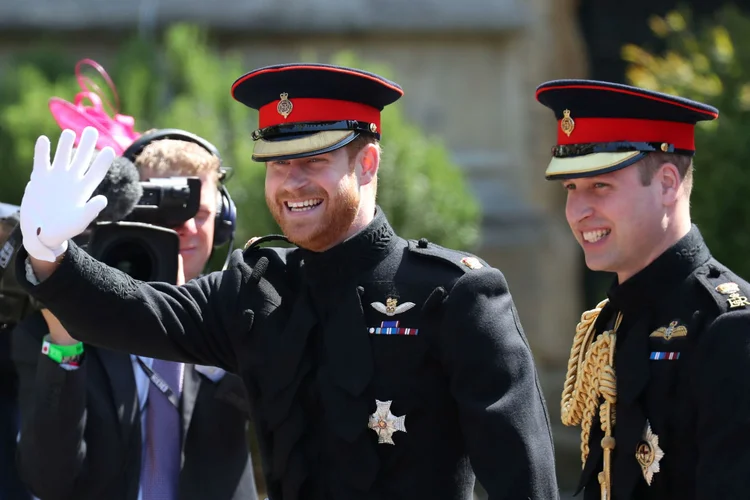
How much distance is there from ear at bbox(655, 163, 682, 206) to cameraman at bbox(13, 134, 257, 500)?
1.33m

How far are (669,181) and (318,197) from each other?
0.80 meters

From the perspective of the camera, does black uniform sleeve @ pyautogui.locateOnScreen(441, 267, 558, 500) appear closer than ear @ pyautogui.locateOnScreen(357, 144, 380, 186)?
Yes

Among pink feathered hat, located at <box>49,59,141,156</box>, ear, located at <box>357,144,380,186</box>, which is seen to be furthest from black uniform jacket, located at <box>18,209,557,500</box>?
pink feathered hat, located at <box>49,59,141,156</box>

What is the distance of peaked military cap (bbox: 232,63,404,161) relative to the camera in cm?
300

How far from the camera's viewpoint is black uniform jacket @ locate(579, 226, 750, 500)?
8.48 feet

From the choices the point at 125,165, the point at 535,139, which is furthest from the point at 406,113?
the point at 125,165

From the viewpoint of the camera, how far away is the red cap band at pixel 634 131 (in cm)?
294

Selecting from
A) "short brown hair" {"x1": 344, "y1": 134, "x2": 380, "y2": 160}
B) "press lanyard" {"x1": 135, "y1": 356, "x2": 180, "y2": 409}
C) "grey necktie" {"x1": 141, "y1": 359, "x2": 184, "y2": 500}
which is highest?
"short brown hair" {"x1": 344, "y1": 134, "x2": 380, "y2": 160}

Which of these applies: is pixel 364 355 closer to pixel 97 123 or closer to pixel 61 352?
pixel 61 352

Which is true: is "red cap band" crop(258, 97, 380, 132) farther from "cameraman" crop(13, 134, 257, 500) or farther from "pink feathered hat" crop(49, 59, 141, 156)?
"pink feathered hat" crop(49, 59, 141, 156)

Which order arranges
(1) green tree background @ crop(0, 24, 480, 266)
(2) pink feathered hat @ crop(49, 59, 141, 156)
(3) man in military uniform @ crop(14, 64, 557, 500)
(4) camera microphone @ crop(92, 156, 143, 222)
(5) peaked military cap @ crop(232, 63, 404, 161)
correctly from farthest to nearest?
(1) green tree background @ crop(0, 24, 480, 266), (2) pink feathered hat @ crop(49, 59, 141, 156), (4) camera microphone @ crop(92, 156, 143, 222), (5) peaked military cap @ crop(232, 63, 404, 161), (3) man in military uniform @ crop(14, 64, 557, 500)

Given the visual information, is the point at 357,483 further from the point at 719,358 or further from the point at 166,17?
the point at 166,17

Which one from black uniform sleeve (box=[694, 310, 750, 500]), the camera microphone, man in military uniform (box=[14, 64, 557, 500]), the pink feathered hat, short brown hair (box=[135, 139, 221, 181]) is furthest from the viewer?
the pink feathered hat

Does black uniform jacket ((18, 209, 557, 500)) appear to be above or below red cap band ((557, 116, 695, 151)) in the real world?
below
